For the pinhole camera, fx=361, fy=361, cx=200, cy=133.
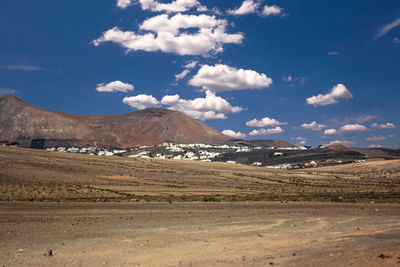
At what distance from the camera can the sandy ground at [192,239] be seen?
13.0 m

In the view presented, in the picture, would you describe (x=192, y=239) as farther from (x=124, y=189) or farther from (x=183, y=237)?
(x=124, y=189)

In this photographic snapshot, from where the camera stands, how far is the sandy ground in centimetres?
1298

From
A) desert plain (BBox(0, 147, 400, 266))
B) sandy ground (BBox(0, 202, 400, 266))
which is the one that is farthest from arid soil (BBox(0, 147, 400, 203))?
sandy ground (BBox(0, 202, 400, 266))

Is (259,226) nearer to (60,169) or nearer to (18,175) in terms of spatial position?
(18,175)

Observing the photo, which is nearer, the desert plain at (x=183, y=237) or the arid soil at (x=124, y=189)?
the desert plain at (x=183, y=237)

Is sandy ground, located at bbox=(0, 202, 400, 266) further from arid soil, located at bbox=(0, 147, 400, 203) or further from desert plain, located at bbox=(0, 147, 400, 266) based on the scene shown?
arid soil, located at bbox=(0, 147, 400, 203)

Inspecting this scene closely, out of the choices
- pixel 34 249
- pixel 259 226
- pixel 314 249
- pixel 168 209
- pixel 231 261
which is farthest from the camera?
pixel 168 209

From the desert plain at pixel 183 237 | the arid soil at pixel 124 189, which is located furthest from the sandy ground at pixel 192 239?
the arid soil at pixel 124 189

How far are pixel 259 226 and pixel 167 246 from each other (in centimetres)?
736

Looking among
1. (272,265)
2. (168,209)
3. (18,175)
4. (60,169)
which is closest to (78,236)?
(272,265)

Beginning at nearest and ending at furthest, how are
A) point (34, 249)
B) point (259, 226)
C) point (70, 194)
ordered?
point (34, 249)
point (259, 226)
point (70, 194)

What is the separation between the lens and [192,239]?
57.1 ft

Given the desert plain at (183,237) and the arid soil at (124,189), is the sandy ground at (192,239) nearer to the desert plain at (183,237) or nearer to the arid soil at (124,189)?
the desert plain at (183,237)

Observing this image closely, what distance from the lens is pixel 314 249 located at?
1412 centimetres
